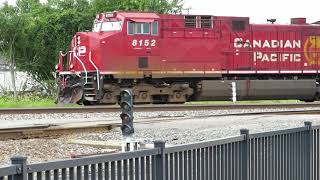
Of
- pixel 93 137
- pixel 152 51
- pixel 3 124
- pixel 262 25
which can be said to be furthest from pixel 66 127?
pixel 262 25

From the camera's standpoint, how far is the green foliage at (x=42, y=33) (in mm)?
41938

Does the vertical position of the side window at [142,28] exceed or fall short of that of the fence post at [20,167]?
it exceeds it

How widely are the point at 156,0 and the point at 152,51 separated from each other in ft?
74.7

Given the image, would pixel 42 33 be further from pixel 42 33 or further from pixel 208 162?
pixel 208 162

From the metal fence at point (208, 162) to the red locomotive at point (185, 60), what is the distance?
1465cm

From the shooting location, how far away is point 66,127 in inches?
527

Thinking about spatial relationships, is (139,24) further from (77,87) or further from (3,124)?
(3,124)

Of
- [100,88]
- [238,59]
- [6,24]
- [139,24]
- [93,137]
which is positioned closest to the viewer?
[93,137]

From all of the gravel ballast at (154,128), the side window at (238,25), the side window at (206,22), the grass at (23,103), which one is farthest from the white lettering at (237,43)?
the grass at (23,103)

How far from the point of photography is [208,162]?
467 centimetres

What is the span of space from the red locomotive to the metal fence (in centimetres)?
1465

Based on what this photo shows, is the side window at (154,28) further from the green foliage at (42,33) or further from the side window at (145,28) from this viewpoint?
the green foliage at (42,33)

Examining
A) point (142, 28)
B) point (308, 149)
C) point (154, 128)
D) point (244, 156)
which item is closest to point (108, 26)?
point (142, 28)

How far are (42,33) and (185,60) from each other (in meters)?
22.4
